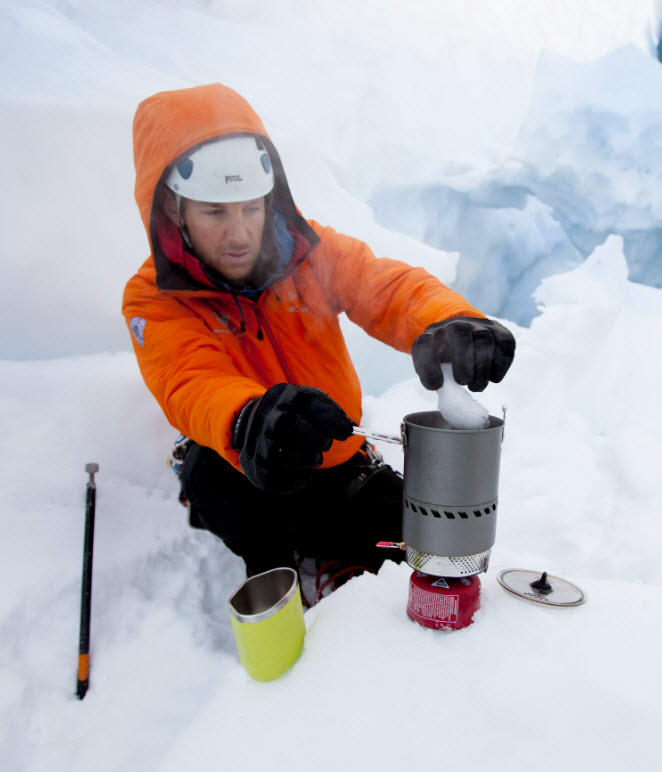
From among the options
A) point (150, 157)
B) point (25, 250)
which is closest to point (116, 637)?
point (150, 157)

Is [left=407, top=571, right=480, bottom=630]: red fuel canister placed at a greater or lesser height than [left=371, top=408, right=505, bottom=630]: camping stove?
lesser

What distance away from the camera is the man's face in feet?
3.23

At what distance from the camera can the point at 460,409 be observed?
62cm

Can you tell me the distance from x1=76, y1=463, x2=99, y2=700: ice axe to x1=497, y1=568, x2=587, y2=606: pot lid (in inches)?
28.8

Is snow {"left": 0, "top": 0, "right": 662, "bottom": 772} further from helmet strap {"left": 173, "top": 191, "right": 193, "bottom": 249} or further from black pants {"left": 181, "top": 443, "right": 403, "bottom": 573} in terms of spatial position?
helmet strap {"left": 173, "top": 191, "right": 193, "bottom": 249}

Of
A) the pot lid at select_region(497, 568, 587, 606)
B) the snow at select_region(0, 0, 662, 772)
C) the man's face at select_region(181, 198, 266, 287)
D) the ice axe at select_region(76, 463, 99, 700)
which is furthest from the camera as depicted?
the man's face at select_region(181, 198, 266, 287)

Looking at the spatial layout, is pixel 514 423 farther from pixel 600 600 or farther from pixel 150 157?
pixel 150 157

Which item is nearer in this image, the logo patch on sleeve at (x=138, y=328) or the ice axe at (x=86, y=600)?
the ice axe at (x=86, y=600)

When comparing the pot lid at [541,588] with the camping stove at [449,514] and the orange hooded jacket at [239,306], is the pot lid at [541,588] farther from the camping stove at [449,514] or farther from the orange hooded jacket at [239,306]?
the orange hooded jacket at [239,306]

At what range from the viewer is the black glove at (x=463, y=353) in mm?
658

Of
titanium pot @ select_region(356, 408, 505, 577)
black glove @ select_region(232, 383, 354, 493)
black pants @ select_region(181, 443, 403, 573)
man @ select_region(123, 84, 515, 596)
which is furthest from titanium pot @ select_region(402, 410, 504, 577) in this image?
black pants @ select_region(181, 443, 403, 573)

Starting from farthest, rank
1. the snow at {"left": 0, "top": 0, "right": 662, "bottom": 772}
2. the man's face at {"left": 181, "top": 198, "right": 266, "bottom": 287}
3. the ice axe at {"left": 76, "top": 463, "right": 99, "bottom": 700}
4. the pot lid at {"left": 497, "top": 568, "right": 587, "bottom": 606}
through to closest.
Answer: the man's face at {"left": 181, "top": 198, "right": 266, "bottom": 287} → the ice axe at {"left": 76, "top": 463, "right": 99, "bottom": 700} → the pot lid at {"left": 497, "top": 568, "right": 587, "bottom": 606} → the snow at {"left": 0, "top": 0, "right": 662, "bottom": 772}

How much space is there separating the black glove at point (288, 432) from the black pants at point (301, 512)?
388 mm

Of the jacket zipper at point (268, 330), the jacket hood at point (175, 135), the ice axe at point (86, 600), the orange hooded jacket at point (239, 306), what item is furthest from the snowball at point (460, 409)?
the ice axe at point (86, 600)
